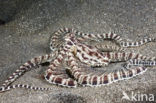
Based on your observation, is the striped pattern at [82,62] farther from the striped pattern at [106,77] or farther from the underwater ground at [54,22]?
the underwater ground at [54,22]

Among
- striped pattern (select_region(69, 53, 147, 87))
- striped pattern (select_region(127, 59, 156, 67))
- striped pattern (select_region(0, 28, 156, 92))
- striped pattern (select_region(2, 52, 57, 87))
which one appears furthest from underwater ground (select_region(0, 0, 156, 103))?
striped pattern (select_region(69, 53, 147, 87))

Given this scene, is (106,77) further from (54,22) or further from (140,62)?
(54,22)

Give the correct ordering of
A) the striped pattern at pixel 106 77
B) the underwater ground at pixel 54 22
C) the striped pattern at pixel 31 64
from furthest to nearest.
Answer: the underwater ground at pixel 54 22 → the striped pattern at pixel 31 64 → the striped pattern at pixel 106 77

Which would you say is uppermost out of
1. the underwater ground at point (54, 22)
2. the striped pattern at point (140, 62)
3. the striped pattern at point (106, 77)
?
the underwater ground at point (54, 22)

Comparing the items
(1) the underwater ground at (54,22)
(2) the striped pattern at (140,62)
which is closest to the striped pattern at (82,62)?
(2) the striped pattern at (140,62)

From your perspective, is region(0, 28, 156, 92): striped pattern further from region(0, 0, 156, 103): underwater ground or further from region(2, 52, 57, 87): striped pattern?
region(0, 0, 156, 103): underwater ground

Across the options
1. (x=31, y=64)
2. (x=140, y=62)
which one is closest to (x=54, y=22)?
(x=31, y=64)

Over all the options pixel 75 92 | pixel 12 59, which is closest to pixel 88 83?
pixel 75 92

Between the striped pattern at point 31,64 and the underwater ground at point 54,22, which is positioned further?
the underwater ground at point 54,22
